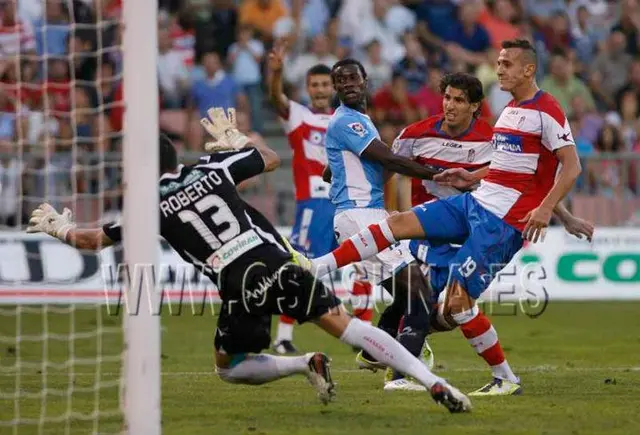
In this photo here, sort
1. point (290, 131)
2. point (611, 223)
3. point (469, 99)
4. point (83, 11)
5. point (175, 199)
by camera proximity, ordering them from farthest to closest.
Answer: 1. point (611, 223)
2. point (290, 131)
3. point (83, 11)
4. point (469, 99)
5. point (175, 199)

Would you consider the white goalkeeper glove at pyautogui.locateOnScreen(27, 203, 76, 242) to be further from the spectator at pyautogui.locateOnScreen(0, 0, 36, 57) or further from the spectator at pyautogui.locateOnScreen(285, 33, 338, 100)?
the spectator at pyautogui.locateOnScreen(285, 33, 338, 100)

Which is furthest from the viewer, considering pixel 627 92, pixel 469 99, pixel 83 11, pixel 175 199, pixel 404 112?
pixel 627 92

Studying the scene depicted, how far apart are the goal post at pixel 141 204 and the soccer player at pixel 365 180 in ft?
10.1

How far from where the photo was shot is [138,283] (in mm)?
7293

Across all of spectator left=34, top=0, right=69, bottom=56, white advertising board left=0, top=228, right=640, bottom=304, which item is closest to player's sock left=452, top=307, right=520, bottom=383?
white advertising board left=0, top=228, right=640, bottom=304

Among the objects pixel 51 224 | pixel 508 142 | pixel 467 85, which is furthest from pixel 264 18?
pixel 51 224

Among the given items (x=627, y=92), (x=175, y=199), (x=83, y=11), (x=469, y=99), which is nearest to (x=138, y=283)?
(x=175, y=199)

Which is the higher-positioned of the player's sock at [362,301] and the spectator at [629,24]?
the spectator at [629,24]

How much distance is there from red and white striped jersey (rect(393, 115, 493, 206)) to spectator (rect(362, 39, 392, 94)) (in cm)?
1071

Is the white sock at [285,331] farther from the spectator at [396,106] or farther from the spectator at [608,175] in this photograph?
the spectator at [396,106]

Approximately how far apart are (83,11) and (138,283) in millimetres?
6385

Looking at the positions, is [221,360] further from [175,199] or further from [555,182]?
[555,182]

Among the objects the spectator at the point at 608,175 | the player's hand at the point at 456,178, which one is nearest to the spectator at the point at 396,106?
the spectator at the point at 608,175

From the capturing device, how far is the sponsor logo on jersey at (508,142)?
976 centimetres
